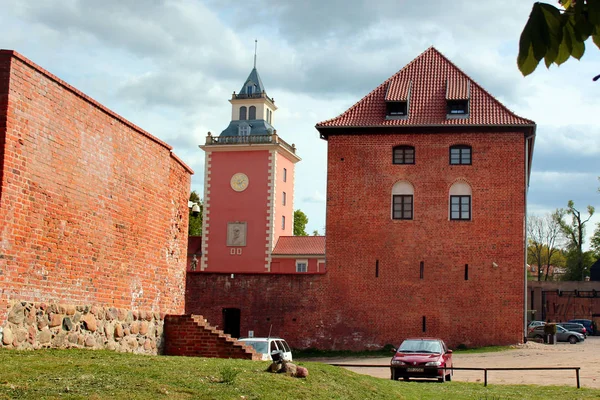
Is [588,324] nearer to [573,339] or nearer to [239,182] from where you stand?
[573,339]

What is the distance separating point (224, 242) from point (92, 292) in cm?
3614

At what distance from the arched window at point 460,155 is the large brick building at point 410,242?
0.15ft

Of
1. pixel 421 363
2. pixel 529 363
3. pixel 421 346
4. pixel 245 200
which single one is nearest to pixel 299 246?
pixel 245 200

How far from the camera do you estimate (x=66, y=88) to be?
44.8ft

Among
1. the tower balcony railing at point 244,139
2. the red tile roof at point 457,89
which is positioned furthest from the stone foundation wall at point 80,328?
the tower balcony railing at point 244,139

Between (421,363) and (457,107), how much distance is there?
1786 centimetres

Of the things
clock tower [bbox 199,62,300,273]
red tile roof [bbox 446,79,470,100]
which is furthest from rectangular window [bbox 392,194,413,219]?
clock tower [bbox 199,62,300,273]

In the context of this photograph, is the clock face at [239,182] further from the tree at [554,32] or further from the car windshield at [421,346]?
the tree at [554,32]

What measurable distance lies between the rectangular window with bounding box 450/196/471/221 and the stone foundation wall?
20.4 m

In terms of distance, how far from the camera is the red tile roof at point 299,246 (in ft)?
169

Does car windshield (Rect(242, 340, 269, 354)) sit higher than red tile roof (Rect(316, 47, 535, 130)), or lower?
lower

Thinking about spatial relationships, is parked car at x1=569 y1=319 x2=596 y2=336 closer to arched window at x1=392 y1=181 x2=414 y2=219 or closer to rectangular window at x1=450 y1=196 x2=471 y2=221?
rectangular window at x1=450 y1=196 x2=471 y2=221

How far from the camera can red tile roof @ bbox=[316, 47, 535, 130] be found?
116 ft

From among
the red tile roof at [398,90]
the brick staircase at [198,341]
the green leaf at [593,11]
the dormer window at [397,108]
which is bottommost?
the brick staircase at [198,341]
